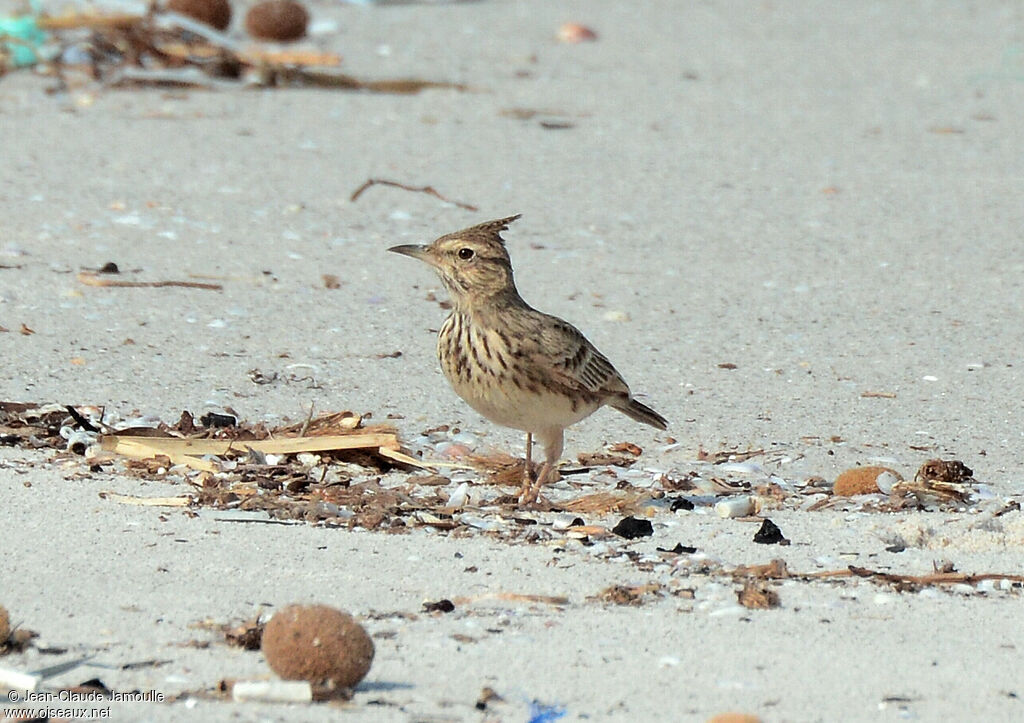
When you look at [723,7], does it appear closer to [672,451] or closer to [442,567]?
[672,451]

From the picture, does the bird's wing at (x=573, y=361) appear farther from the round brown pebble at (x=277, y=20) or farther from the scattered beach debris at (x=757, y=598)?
the round brown pebble at (x=277, y=20)

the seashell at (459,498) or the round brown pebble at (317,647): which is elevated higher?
the round brown pebble at (317,647)

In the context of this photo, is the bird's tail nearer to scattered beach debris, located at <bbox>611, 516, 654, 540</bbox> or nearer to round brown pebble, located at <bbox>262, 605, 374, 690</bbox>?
scattered beach debris, located at <bbox>611, 516, 654, 540</bbox>

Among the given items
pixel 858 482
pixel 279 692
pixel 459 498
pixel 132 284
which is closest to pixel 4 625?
pixel 279 692

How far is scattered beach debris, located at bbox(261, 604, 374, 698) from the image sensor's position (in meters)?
3.46

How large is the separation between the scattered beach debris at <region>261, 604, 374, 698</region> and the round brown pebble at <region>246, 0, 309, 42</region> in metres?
10.1

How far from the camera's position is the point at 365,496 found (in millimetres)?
5133

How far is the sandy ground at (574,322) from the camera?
13.0 ft

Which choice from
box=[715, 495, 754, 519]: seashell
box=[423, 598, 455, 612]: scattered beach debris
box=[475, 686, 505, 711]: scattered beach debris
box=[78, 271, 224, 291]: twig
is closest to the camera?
box=[475, 686, 505, 711]: scattered beach debris

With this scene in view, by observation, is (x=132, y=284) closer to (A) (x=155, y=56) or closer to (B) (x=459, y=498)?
(B) (x=459, y=498)

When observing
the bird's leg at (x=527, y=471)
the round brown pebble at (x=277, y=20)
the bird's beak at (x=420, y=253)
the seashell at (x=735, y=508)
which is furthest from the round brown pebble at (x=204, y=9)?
the seashell at (x=735, y=508)

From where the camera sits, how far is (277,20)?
13.1m

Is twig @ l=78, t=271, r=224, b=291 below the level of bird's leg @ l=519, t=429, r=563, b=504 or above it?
below

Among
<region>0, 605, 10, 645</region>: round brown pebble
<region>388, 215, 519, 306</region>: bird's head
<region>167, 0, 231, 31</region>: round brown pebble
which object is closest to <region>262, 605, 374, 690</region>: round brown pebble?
<region>0, 605, 10, 645</region>: round brown pebble
